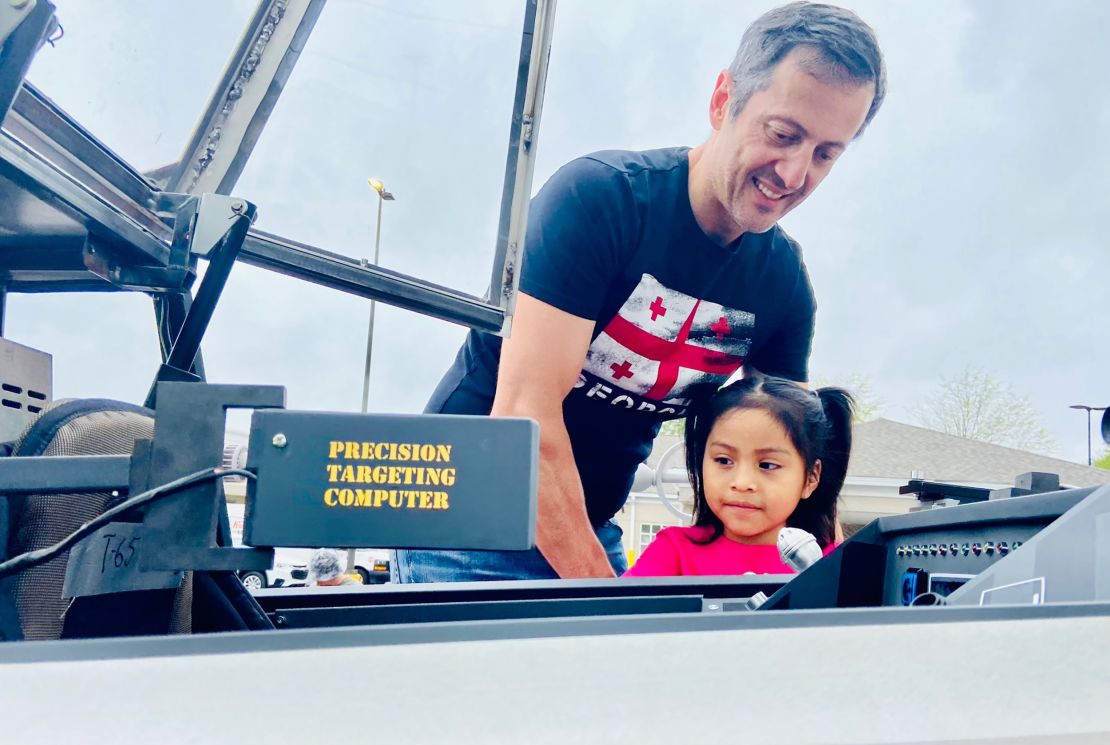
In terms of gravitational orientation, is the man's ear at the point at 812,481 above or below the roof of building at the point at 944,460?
below

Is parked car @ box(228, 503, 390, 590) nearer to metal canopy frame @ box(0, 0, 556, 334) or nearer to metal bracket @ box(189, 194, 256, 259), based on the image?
metal canopy frame @ box(0, 0, 556, 334)

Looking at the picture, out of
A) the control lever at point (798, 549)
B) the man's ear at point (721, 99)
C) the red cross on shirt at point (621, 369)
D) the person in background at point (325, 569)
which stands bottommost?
the person in background at point (325, 569)

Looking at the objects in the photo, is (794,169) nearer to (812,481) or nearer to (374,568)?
(812,481)

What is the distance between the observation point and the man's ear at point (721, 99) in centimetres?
243

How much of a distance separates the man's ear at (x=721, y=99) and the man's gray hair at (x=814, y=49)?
15 mm

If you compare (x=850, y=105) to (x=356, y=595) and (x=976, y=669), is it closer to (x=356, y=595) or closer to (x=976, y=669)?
(x=356, y=595)

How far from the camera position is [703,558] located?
2.21 m

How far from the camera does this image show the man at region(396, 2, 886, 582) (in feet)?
6.52

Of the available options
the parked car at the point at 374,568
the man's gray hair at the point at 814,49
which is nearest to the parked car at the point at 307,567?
the parked car at the point at 374,568

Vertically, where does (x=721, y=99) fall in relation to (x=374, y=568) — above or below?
above

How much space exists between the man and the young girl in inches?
3.8

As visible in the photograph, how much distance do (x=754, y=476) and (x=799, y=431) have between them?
182 mm

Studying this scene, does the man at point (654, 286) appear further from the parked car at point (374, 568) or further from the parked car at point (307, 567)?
the parked car at point (307, 567)

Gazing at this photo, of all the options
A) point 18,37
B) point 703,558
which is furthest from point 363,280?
point 703,558
